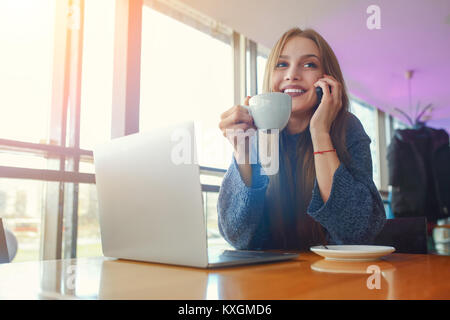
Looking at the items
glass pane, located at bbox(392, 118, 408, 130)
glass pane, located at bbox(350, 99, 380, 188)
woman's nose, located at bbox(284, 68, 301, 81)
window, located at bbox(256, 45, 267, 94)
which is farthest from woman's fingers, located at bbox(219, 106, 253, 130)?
glass pane, located at bbox(392, 118, 408, 130)

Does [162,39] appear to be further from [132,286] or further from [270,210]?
[132,286]

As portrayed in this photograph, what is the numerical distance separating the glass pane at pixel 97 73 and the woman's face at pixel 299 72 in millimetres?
1359

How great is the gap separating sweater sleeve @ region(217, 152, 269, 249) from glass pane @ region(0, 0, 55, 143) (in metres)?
1.45

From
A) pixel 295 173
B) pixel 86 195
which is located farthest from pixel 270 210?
A: pixel 86 195

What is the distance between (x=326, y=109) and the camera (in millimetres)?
1164

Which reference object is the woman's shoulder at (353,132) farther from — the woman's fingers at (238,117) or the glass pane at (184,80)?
the glass pane at (184,80)

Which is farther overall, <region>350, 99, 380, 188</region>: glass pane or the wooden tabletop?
<region>350, 99, 380, 188</region>: glass pane

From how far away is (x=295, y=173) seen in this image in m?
1.30

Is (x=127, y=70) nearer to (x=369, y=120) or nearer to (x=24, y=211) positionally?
(x=24, y=211)

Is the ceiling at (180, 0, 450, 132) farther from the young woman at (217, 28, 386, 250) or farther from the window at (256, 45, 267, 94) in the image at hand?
the young woman at (217, 28, 386, 250)

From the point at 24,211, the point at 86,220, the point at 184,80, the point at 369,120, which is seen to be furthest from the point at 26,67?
the point at 369,120

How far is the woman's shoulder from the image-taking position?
120 cm

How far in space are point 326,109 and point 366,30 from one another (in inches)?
104

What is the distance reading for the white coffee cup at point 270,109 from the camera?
0.84m
